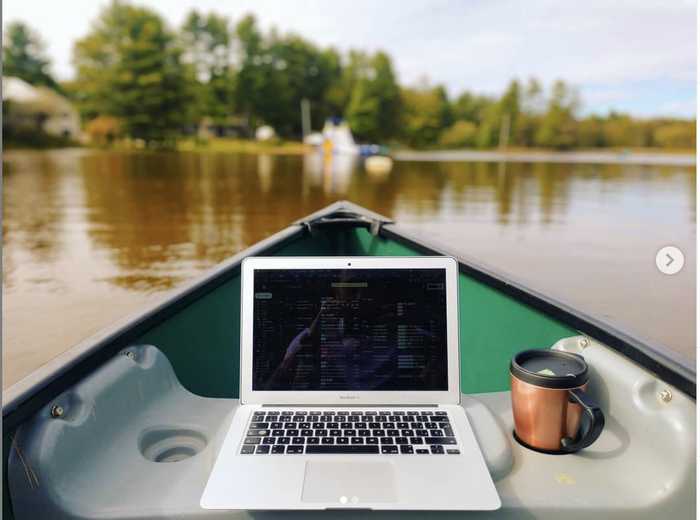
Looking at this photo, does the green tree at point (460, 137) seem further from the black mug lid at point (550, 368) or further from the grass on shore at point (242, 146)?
the black mug lid at point (550, 368)

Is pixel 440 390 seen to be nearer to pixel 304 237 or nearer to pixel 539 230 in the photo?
pixel 304 237

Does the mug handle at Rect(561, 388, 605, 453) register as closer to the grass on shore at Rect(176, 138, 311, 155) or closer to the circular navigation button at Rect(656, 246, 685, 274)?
the circular navigation button at Rect(656, 246, 685, 274)

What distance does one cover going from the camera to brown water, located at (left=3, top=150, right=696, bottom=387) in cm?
522

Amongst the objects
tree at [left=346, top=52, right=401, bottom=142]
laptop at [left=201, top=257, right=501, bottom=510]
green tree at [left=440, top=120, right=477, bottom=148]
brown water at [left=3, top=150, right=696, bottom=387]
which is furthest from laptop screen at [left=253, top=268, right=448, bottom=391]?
green tree at [left=440, top=120, right=477, bottom=148]

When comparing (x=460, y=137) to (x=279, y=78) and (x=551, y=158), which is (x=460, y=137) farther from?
(x=279, y=78)

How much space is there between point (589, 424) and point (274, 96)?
59421 millimetres

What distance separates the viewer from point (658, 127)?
6969 centimetres

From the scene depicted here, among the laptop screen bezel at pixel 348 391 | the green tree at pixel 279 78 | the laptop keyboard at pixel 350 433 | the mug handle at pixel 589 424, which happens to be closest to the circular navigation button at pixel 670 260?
the mug handle at pixel 589 424

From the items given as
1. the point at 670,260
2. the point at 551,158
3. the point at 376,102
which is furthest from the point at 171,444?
the point at 376,102

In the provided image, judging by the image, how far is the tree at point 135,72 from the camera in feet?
150

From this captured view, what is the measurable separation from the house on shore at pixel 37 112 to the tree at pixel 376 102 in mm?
27856

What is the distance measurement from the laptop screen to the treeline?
42094 mm

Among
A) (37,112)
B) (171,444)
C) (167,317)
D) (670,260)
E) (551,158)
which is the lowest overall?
(171,444)

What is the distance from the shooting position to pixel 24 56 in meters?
58.8
